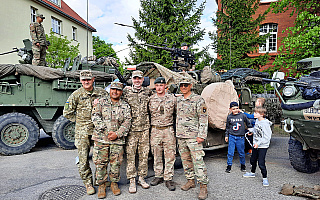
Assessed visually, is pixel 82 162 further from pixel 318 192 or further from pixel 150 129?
pixel 318 192

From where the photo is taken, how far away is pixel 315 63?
4.96m

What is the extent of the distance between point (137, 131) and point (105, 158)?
63 cm

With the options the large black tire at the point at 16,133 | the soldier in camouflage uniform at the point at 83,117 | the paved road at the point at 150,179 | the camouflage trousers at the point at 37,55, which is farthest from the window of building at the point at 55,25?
the soldier in camouflage uniform at the point at 83,117

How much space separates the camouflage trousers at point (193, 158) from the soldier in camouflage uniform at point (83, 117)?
1.44 meters

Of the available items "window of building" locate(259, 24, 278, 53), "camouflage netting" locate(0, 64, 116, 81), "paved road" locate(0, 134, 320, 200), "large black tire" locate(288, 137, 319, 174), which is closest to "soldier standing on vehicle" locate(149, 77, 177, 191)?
"paved road" locate(0, 134, 320, 200)

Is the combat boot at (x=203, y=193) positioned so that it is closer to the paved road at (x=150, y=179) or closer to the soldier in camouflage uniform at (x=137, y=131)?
the paved road at (x=150, y=179)

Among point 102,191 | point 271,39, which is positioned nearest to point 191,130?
point 102,191

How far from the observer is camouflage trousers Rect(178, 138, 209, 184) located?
3.48m

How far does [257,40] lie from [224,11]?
8.91ft

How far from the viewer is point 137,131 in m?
3.73

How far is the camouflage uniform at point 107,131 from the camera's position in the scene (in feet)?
11.3

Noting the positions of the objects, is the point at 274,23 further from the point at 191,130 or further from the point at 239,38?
the point at 191,130

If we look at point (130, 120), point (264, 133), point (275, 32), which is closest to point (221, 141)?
point (264, 133)

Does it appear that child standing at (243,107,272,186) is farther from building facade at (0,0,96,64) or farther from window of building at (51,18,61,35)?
window of building at (51,18,61,35)
